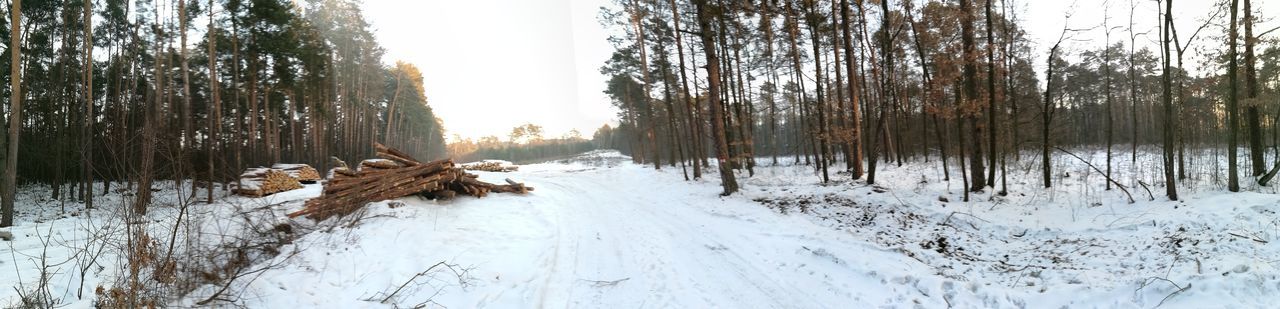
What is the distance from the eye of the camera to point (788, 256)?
5.47 m

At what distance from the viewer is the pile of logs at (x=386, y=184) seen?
7.76 metres

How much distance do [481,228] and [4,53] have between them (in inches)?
645

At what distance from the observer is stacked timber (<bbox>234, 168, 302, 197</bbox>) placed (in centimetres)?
1239

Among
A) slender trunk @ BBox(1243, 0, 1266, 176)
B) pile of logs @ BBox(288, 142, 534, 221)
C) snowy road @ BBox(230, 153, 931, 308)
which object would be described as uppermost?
slender trunk @ BBox(1243, 0, 1266, 176)

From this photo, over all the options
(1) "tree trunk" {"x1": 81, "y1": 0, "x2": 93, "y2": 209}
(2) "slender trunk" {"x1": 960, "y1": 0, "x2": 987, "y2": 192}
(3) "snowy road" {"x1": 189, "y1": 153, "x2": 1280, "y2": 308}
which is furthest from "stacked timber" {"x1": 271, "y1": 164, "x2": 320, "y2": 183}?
(2) "slender trunk" {"x1": 960, "y1": 0, "x2": 987, "y2": 192}

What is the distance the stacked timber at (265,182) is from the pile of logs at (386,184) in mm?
5163

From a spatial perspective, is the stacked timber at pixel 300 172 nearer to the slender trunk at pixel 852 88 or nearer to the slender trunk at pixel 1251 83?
the slender trunk at pixel 852 88

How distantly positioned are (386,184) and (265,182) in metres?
7.19

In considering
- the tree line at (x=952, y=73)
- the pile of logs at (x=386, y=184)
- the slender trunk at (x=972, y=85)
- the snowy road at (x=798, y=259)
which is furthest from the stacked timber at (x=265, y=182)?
the slender trunk at (x=972, y=85)

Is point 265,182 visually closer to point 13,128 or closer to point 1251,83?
point 13,128

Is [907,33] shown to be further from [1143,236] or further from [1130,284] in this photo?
[1130,284]

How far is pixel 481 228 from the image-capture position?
717 cm

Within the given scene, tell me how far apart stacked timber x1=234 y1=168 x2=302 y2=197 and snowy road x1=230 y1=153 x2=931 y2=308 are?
766 cm

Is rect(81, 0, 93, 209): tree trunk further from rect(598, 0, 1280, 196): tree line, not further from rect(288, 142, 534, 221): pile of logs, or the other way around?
rect(598, 0, 1280, 196): tree line
